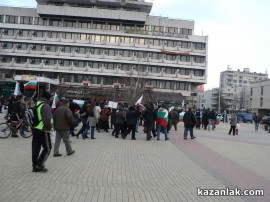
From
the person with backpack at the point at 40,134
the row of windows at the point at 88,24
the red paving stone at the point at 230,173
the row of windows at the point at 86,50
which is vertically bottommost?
the red paving stone at the point at 230,173

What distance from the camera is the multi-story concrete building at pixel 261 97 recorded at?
8938 centimetres

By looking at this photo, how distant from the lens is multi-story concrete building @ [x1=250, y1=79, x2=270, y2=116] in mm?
89375

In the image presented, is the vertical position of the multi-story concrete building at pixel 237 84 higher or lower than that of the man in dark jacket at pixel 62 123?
higher

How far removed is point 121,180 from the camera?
7.10m

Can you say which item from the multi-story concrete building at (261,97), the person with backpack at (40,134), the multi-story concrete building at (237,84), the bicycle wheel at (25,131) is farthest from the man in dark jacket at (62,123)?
the multi-story concrete building at (237,84)

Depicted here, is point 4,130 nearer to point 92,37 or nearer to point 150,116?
A: point 150,116

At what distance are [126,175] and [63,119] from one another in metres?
3.46

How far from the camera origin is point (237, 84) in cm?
Answer: 15262

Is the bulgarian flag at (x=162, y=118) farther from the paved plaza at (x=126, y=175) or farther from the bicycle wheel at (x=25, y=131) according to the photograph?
the bicycle wheel at (x=25, y=131)

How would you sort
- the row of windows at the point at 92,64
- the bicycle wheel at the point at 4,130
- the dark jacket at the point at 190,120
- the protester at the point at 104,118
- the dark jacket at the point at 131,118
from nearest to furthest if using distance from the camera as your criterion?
1. the bicycle wheel at the point at 4,130
2. the dark jacket at the point at 131,118
3. the dark jacket at the point at 190,120
4. the protester at the point at 104,118
5. the row of windows at the point at 92,64

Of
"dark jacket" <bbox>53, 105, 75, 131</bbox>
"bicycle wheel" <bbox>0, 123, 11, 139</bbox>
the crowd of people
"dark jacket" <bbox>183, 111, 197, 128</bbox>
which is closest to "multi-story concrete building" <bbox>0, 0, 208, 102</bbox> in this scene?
the crowd of people

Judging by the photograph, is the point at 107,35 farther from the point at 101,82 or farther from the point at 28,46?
the point at 28,46

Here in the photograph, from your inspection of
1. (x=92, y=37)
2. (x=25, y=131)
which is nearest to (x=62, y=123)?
(x=25, y=131)

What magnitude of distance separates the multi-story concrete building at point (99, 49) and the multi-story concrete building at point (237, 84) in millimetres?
76839
